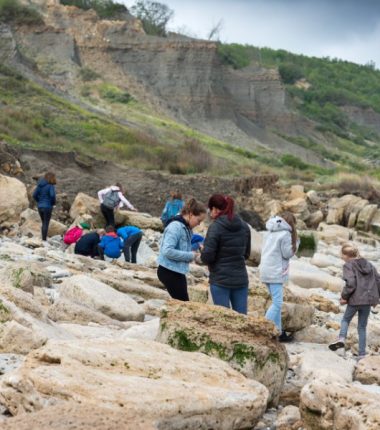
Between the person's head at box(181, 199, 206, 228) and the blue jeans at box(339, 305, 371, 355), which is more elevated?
the person's head at box(181, 199, 206, 228)

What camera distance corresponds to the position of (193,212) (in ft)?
24.9

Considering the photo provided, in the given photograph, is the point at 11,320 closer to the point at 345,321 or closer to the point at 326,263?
the point at 345,321

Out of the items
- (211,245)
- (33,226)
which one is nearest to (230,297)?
(211,245)

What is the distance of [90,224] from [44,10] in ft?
168

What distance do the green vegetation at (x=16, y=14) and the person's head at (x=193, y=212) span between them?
55.8 meters

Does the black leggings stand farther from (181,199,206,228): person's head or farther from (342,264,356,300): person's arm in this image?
(342,264,356,300): person's arm

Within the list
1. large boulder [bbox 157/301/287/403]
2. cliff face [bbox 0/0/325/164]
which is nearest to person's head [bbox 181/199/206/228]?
large boulder [bbox 157/301/287/403]

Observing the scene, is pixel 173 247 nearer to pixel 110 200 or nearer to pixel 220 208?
pixel 220 208

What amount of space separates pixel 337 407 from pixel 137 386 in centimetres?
131

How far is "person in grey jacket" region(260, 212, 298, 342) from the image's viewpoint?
27.6ft

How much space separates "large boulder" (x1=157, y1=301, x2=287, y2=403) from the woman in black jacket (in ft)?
3.35

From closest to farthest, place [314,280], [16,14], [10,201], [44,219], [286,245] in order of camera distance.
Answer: [286,245] < [314,280] < [44,219] < [10,201] < [16,14]

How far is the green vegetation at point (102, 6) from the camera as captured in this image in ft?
237

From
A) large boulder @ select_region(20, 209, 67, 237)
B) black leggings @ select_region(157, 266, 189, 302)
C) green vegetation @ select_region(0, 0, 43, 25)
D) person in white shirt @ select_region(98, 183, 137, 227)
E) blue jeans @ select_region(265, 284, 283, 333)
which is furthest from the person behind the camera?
green vegetation @ select_region(0, 0, 43, 25)
